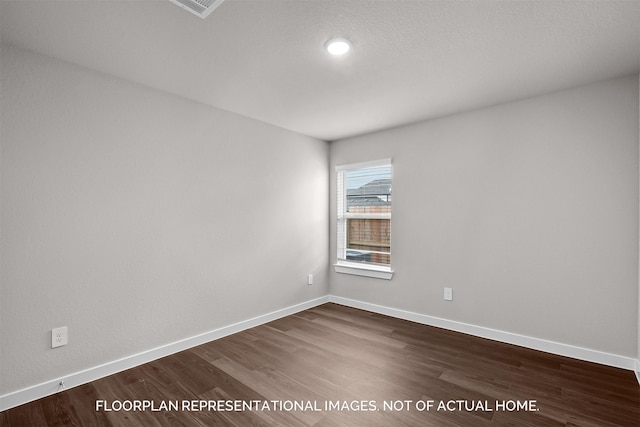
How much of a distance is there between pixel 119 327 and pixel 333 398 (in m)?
1.74

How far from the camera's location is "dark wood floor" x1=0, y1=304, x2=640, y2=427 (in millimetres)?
A: 1854

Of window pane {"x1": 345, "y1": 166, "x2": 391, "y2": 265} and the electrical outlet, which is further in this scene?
window pane {"x1": 345, "y1": 166, "x2": 391, "y2": 265}

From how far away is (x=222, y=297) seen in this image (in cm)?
314

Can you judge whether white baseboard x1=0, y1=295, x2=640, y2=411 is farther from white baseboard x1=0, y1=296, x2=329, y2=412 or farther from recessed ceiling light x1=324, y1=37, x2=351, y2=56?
recessed ceiling light x1=324, y1=37, x2=351, y2=56

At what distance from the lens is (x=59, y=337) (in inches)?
84.6

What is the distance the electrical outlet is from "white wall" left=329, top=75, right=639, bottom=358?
3.09 meters

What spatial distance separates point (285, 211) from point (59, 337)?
2.33m

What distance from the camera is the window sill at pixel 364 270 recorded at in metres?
3.82

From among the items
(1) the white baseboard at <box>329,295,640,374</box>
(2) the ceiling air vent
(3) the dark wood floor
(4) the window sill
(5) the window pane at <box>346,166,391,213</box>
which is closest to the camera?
(2) the ceiling air vent

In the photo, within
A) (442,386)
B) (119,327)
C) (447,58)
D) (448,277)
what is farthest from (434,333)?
(119,327)

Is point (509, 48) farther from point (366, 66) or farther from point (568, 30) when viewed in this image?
point (366, 66)

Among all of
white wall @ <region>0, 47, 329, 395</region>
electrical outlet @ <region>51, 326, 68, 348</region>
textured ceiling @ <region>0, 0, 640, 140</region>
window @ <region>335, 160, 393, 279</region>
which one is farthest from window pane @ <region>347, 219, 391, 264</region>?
electrical outlet @ <region>51, 326, 68, 348</region>

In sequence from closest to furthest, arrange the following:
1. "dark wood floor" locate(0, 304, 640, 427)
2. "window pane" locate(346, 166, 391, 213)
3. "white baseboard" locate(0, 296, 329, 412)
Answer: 1. "dark wood floor" locate(0, 304, 640, 427)
2. "white baseboard" locate(0, 296, 329, 412)
3. "window pane" locate(346, 166, 391, 213)

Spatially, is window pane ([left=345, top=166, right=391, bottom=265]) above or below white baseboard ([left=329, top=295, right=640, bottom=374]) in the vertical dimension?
above
